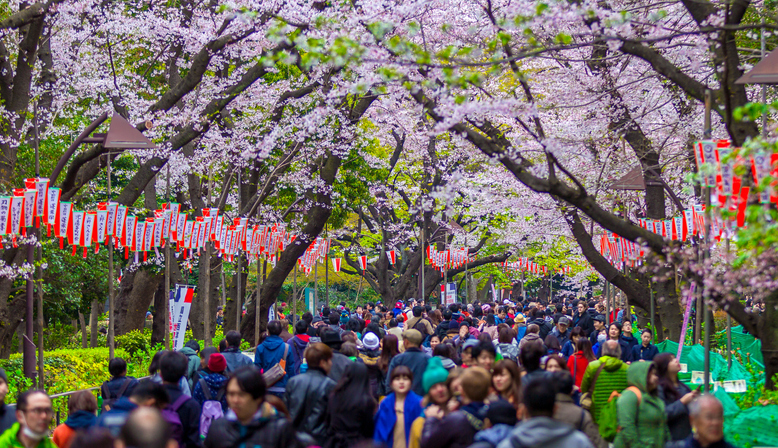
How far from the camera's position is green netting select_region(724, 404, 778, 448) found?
6672 mm

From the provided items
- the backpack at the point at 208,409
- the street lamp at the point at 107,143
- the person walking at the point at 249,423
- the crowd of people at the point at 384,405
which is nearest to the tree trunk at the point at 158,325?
the street lamp at the point at 107,143

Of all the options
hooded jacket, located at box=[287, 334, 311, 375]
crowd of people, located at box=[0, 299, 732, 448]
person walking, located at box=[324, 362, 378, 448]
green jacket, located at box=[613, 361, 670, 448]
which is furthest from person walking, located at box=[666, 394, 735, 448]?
hooded jacket, located at box=[287, 334, 311, 375]

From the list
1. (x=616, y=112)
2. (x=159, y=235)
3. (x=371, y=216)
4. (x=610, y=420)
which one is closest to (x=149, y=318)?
(x=371, y=216)

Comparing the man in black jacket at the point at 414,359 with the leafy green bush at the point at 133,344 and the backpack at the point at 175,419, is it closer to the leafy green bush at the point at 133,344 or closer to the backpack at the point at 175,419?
the backpack at the point at 175,419

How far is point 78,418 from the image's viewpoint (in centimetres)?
543

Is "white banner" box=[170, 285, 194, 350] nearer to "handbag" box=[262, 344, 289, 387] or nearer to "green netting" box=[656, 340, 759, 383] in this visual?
"handbag" box=[262, 344, 289, 387]

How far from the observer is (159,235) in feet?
44.0

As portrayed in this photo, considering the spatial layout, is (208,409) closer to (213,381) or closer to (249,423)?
(213,381)

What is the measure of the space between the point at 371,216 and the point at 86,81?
643 inches

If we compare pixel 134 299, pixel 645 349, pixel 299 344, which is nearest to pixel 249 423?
pixel 299 344

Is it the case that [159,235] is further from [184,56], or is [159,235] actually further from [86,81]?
[184,56]

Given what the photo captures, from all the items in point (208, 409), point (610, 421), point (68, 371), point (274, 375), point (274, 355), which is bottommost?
point (68, 371)

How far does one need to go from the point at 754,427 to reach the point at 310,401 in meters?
3.99

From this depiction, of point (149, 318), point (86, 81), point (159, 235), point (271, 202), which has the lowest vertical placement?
point (149, 318)
